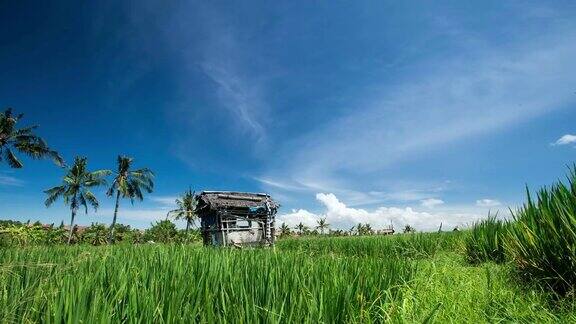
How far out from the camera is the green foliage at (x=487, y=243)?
902cm

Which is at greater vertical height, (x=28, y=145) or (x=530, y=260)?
(x=28, y=145)

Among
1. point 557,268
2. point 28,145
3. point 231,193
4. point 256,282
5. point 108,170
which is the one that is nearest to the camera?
point 256,282

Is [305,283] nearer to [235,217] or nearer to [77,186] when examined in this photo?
[235,217]

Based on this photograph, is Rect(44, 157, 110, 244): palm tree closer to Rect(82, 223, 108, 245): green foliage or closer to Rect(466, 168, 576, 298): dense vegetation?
Rect(82, 223, 108, 245): green foliage

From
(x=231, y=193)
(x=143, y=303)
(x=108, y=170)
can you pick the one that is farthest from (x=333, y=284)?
(x=108, y=170)

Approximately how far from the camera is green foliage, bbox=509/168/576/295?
4.98 metres

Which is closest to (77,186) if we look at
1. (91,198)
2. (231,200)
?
(91,198)

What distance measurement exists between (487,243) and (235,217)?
1116 cm

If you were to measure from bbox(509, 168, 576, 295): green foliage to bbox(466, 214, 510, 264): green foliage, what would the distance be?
3.10 m

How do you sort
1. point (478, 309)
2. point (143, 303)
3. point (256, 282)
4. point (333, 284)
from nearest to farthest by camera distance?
point (143, 303)
point (333, 284)
point (256, 282)
point (478, 309)

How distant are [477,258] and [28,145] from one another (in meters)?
31.6

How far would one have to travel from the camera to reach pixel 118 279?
3158mm

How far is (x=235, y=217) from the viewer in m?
17.5

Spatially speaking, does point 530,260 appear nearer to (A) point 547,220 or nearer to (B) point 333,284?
(A) point 547,220
